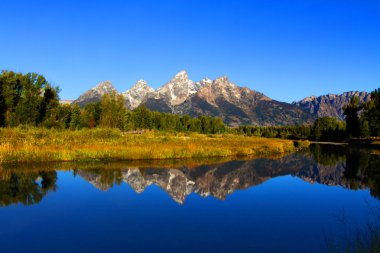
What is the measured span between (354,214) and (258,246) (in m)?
8.11

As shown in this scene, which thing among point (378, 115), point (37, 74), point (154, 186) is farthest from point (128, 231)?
point (378, 115)

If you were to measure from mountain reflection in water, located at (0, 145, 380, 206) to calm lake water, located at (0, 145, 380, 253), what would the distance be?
0.08 m

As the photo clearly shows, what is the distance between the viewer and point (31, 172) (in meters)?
28.7

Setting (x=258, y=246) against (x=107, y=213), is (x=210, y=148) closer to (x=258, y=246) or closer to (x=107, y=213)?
(x=107, y=213)

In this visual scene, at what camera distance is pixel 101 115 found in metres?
86.2

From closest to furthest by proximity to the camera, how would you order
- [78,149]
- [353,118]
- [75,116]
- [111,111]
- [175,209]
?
[175,209] < [78,149] < [111,111] < [75,116] < [353,118]

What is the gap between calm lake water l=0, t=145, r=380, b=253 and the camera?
13250 millimetres

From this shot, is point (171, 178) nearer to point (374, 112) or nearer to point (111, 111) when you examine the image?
A: point (111, 111)

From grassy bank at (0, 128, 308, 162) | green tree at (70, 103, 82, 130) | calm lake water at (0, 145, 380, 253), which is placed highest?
green tree at (70, 103, 82, 130)

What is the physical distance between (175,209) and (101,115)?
7129cm

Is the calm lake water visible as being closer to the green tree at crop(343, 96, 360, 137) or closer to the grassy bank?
the grassy bank

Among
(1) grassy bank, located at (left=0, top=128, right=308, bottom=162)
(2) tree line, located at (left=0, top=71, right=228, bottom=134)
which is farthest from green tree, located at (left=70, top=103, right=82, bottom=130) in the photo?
(1) grassy bank, located at (left=0, top=128, right=308, bottom=162)

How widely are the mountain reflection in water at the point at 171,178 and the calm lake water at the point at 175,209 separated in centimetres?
8

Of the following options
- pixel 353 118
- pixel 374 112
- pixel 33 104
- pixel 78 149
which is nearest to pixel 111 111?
pixel 33 104
